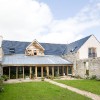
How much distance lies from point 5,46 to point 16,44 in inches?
95.3

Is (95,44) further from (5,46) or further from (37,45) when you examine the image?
(5,46)

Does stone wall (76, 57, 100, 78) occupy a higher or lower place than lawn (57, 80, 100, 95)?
higher

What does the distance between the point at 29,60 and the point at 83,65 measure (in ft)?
30.0

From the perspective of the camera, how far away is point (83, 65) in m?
34.1

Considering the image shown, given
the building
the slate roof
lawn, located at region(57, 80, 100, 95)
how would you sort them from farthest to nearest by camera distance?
the slate roof, the building, lawn, located at region(57, 80, 100, 95)

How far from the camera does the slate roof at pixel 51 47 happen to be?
3852 cm

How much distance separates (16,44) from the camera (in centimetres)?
4056

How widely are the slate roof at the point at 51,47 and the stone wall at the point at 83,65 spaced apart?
162 centimetres

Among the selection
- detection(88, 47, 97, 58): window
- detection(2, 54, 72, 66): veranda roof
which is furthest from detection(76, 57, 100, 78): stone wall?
detection(88, 47, 97, 58): window

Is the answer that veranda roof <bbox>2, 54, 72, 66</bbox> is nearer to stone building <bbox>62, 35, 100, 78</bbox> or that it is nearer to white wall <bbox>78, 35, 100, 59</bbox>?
stone building <bbox>62, 35, 100, 78</bbox>

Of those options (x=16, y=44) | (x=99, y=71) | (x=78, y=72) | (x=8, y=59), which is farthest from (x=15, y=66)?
(x=99, y=71)

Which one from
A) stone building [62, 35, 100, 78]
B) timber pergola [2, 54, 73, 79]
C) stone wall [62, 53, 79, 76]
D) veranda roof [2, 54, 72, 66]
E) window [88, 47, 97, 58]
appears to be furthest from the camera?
window [88, 47, 97, 58]

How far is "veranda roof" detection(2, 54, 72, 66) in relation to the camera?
33900 millimetres

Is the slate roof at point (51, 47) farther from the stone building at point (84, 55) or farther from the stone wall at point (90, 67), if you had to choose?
the stone wall at point (90, 67)
